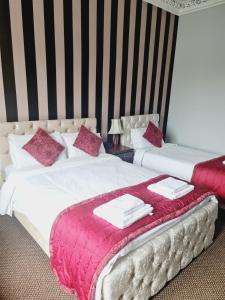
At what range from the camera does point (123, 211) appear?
5.89 ft

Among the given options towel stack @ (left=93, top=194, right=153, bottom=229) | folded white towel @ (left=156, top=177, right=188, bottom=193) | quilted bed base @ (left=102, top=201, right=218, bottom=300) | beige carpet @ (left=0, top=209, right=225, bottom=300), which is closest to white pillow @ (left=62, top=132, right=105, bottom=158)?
beige carpet @ (left=0, top=209, right=225, bottom=300)

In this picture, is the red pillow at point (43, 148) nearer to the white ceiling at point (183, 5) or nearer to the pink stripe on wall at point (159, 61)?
the pink stripe on wall at point (159, 61)

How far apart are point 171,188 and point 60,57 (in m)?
2.40

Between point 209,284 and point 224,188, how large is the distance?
1.28m

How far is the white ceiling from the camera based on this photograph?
4.07m

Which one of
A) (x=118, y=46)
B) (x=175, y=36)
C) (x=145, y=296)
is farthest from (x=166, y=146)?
(x=145, y=296)

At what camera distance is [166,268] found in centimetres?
190

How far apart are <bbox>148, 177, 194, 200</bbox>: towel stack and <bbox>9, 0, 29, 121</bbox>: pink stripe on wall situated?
201 centimetres

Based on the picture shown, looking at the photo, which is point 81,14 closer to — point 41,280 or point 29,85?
point 29,85

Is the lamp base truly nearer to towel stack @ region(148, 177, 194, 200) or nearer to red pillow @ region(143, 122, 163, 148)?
red pillow @ region(143, 122, 163, 148)

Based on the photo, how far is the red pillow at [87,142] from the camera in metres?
3.38

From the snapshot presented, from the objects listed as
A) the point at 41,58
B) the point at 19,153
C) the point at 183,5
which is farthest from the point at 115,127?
the point at 183,5

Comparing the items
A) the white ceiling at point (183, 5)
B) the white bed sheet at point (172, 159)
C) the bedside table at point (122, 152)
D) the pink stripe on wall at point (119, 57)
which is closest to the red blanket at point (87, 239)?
the white bed sheet at point (172, 159)

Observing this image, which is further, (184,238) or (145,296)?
(184,238)
